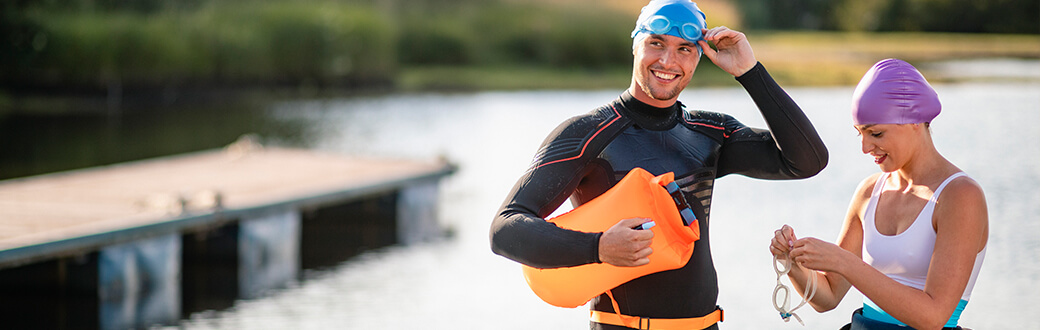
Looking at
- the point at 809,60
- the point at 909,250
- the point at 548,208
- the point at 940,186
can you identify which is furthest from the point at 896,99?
the point at 809,60

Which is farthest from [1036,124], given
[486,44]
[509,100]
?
[486,44]

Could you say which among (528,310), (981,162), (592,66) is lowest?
(528,310)

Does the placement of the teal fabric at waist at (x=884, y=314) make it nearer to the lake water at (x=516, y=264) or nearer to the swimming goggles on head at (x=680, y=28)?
the swimming goggles on head at (x=680, y=28)

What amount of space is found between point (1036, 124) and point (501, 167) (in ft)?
54.4

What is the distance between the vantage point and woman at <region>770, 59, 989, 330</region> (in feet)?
7.50

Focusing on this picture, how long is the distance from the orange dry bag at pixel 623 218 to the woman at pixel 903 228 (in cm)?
25

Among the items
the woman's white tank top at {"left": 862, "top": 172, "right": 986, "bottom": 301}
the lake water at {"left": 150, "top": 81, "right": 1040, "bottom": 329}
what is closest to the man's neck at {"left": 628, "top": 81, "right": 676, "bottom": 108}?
the woman's white tank top at {"left": 862, "top": 172, "right": 986, "bottom": 301}

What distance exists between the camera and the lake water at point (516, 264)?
9.47 metres

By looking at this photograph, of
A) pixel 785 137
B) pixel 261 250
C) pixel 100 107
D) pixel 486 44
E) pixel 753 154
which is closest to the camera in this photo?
pixel 785 137

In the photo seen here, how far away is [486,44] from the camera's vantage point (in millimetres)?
70938

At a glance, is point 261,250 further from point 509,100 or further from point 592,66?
point 592,66

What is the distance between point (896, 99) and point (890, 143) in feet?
0.35

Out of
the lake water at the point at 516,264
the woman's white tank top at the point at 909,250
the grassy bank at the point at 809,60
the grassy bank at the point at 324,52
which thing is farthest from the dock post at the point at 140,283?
the grassy bank at the point at 324,52

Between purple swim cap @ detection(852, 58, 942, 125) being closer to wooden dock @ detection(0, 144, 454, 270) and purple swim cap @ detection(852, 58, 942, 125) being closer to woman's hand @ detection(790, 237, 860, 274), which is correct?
woman's hand @ detection(790, 237, 860, 274)
